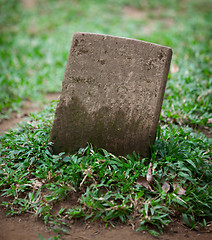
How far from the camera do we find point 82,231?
184 cm

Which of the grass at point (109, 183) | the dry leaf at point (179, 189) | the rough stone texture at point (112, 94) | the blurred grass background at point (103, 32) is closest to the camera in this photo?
the grass at point (109, 183)

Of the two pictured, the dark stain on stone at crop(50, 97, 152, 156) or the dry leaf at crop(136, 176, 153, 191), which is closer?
the dry leaf at crop(136, 176, 153, 191)

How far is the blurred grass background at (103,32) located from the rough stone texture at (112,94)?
3.33 feet

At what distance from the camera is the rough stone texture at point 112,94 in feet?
7.05

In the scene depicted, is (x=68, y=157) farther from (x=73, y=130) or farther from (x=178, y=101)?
(x=178, y=101)

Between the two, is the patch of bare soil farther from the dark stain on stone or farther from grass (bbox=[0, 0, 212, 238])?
the dark stain on stone

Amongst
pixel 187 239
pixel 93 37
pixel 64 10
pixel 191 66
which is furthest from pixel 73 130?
pixel 64 10

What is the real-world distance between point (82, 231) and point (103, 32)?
505cm

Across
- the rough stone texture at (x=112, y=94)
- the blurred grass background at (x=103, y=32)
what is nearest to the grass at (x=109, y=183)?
the rough stone texture at (x=112, y=94)

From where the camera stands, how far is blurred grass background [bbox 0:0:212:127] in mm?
3670

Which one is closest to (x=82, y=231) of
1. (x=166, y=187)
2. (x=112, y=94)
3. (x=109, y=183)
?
(x=109, y=183)

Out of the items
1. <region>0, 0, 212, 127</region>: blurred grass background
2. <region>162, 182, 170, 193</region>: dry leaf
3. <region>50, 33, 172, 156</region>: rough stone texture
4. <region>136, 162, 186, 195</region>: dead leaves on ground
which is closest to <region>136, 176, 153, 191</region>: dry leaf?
<region>136, 162, 186, 195</region>: dead leaves on ground

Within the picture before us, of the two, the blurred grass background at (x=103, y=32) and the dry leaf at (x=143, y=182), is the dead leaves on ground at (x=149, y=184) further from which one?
the blurred grass background at (x=103, y=32)

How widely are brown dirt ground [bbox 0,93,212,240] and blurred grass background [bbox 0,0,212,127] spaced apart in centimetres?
150
